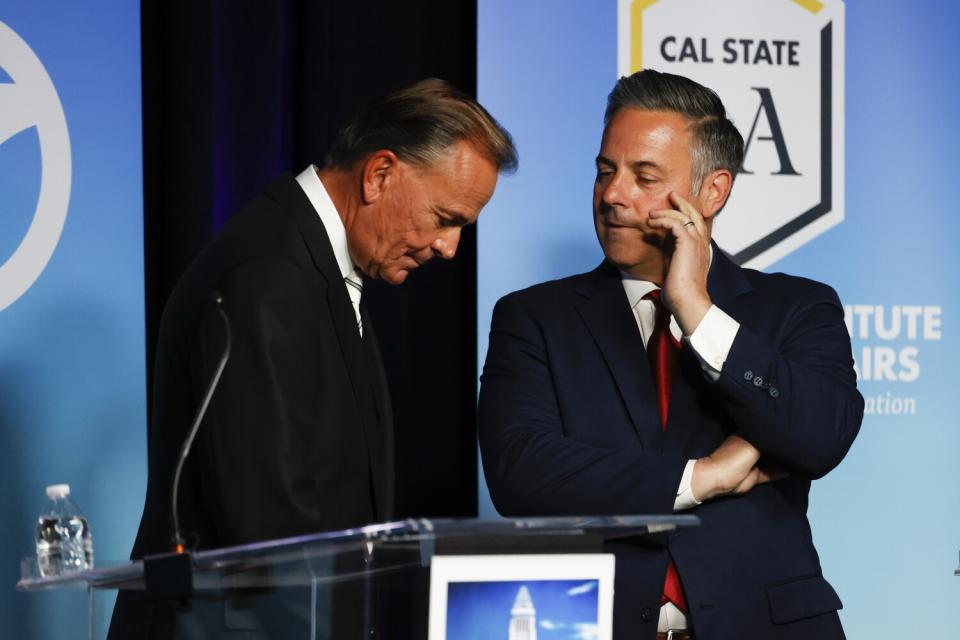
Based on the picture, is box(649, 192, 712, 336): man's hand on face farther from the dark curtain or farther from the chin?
the dark curtain

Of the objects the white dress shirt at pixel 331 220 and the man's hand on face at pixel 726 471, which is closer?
the white dress shirt at pixel 331 220

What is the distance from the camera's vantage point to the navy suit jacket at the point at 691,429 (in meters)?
2.51

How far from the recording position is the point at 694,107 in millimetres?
2895

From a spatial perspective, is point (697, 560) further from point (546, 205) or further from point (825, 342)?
point (546, 205)

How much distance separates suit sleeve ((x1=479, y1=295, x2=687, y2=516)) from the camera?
2523mm

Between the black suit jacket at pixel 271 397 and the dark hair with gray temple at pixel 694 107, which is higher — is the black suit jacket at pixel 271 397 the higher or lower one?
the lower one

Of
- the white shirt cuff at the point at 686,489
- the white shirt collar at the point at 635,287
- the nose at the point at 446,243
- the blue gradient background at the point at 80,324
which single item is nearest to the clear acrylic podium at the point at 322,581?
the white shirt cuff at the point at 686,489

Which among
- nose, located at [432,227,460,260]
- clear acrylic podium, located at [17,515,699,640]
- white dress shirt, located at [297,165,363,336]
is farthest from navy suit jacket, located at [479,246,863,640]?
clear acrylic podium, located at [17,515,699,640]

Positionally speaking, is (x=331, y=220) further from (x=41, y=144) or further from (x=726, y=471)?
(x=41, y=144)

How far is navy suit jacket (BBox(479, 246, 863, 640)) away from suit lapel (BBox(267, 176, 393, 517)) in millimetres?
453

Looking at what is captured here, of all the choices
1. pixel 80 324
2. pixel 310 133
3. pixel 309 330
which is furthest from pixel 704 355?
pixel 310 133

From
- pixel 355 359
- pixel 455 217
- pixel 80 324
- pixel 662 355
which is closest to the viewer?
pixel 355 359

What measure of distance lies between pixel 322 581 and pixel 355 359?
2.08 ft

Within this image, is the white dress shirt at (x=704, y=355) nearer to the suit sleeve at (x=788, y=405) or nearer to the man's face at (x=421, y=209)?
the suit sleeve at (x=788, y=405)
